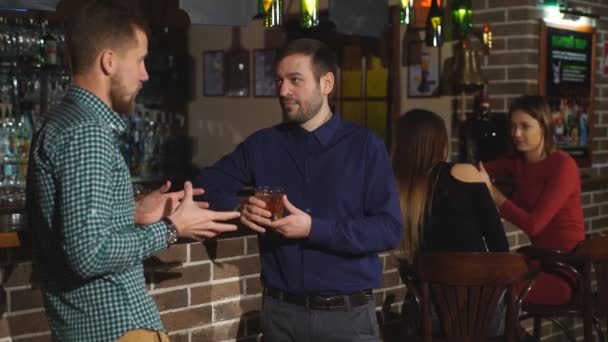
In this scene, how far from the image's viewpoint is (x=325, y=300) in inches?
102

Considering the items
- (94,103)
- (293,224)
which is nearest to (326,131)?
(293,224)

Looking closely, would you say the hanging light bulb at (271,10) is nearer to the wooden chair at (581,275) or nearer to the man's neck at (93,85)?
the wooden chair at (581,275)

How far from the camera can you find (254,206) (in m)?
2.47

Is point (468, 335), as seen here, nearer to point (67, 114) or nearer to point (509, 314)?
point (509, 314)

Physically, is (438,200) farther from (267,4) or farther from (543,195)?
(267,4)

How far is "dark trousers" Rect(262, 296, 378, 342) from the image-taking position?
2.58 m

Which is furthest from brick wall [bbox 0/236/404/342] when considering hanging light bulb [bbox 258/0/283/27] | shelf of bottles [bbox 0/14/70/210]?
shelf of bottles [bbox 0/14/70/210]

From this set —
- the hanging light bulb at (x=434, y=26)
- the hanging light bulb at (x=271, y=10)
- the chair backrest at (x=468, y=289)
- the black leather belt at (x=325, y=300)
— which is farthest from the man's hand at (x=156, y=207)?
the hanging light bulb at (x=434, y=26)

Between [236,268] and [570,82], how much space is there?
3.19 metres

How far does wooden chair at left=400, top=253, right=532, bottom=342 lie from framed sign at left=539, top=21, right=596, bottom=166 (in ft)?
7.68

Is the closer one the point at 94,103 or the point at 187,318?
the point at 94,103

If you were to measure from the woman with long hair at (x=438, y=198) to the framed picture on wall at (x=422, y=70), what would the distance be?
6.76ft

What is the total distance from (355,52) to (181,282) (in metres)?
3.37

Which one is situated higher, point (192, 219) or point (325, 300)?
point (192, 219)
